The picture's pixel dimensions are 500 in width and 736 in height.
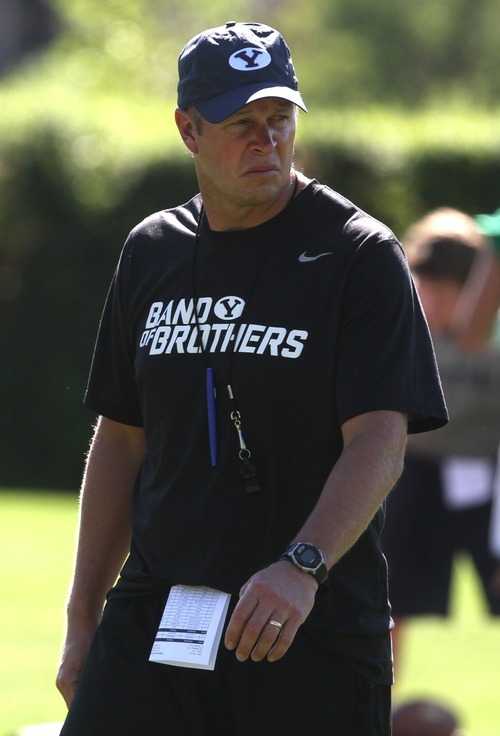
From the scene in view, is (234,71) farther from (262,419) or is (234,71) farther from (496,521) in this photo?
(496,521)

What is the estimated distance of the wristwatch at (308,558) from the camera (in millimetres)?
2930

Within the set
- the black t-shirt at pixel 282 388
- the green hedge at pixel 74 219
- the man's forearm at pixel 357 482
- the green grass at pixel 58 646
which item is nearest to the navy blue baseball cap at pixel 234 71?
the black t-shirt at pixel 282 388

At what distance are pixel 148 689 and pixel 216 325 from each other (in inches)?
32.5

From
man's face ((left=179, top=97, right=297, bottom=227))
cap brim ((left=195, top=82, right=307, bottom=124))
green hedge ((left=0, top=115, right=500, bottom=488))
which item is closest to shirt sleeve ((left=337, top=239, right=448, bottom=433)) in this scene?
man's face ((left=179, top=97, right=297, bottom=227))

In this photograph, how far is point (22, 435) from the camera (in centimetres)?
1564

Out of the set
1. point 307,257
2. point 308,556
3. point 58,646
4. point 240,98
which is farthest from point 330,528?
point 58,646

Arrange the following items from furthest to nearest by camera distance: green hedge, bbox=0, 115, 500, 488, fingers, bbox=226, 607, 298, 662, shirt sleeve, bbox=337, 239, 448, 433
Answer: green hedge, bbox=0, 115, 500, 488, shirt sleeve, bbox=337, 239, 448, 433, fingers, bbox=226, 607, 298, 662

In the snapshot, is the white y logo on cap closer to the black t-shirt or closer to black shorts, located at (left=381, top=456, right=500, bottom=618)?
→ the black t-shirt

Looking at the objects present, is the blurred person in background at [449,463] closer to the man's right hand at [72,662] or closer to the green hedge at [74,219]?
the man's right hand at [72,662]

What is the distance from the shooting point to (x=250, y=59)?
3.36 metres

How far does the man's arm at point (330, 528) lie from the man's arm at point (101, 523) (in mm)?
791

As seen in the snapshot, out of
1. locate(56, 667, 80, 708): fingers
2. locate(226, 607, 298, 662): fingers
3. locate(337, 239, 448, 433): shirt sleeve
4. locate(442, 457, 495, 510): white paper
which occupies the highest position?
locate(337, 239, 448, 433): shirt sleeve

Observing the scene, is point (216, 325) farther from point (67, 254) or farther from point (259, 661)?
point (67, 254)

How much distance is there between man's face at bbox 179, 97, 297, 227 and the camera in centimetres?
332
